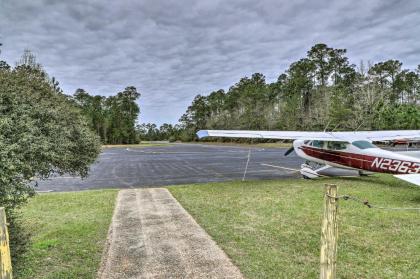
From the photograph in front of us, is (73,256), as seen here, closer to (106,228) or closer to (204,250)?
(106,228)

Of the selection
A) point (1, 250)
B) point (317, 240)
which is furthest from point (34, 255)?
point (317, 240)

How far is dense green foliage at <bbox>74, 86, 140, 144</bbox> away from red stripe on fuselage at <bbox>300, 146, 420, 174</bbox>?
2510 inches

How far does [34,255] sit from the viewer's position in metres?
5.40

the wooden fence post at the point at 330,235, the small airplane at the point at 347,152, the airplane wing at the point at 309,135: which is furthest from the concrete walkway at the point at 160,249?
the small airplane at the point at 347,152

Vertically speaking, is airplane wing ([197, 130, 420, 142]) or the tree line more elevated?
the tree line

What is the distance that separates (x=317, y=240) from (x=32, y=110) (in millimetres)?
5752

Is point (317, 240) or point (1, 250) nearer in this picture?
point (1, 250)

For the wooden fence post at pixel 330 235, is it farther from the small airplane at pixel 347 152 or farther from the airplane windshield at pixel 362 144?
the airplane windshield at pixel 362 144

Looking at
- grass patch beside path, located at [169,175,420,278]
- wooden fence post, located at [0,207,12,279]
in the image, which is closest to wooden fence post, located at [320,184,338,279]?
grass patch beside path, located at [169,175,420,278]

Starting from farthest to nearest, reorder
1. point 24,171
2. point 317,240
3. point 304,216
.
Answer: point 304,216
point 317,240
point 24,171

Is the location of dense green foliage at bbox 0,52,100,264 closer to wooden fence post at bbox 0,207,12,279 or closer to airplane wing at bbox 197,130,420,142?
wooden fence post at bbox 0,207,12,279

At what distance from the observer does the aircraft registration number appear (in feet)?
34.5

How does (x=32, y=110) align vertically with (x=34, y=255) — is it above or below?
above

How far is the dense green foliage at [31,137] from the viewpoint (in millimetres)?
4078
